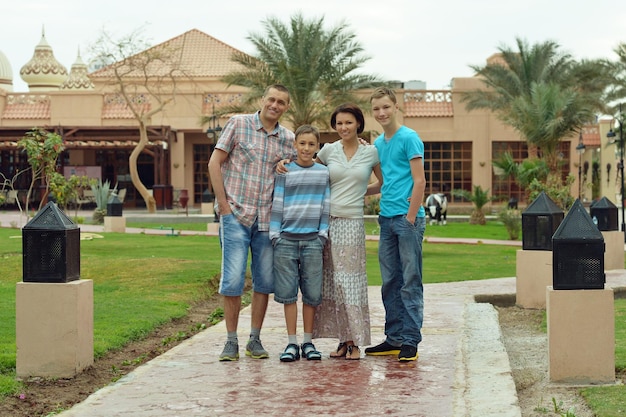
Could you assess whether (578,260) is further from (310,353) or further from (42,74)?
(42,74)

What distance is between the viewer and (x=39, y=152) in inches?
847

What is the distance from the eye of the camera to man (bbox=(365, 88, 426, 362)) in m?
7.16

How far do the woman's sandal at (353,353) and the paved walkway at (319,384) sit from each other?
0.06 m

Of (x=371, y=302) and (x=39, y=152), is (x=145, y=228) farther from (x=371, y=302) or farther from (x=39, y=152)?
(x=371, y=302)

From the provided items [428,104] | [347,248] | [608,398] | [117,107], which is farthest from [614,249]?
[117,107]

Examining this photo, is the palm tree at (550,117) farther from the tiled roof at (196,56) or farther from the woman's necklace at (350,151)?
the woman's necklace at (350,151)

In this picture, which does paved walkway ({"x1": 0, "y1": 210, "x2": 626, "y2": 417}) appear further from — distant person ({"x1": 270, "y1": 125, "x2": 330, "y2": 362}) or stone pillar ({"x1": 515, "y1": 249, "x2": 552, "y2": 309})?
stone pillar ({"x1": 515, "y1": 249, "x2": 552, "y2": 309})

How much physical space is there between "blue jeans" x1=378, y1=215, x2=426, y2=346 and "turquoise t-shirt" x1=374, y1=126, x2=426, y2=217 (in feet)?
0.27

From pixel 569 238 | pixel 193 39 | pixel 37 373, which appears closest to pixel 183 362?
pixel 37 373

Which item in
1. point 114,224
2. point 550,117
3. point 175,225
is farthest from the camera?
point 550,117

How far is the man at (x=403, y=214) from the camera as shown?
7156 mm

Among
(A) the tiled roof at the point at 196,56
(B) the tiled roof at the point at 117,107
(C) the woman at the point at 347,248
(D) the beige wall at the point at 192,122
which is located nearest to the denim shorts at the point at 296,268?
(C) the woman at the point at 347,248

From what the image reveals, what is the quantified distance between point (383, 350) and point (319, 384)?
1.17 m

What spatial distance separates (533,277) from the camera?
11.0 metres
